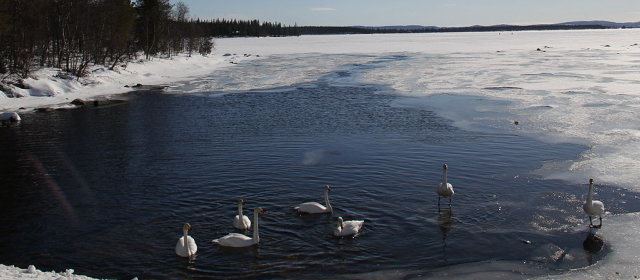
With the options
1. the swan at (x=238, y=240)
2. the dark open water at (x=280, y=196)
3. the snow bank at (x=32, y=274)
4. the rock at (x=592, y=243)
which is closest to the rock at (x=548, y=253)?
the dark open water at (x=280, y=196)

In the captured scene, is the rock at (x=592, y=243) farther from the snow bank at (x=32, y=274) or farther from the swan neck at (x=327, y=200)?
the snow bank at (x=32, y=274)

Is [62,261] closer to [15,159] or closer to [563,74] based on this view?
[15,159]

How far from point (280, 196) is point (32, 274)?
5.93 m

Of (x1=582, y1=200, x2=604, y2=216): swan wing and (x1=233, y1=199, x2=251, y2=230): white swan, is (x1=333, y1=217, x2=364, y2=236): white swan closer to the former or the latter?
(x1=233, y1=199, x2=251, y2=230): white swan

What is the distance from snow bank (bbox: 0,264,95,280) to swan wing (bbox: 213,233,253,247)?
7.76 ft

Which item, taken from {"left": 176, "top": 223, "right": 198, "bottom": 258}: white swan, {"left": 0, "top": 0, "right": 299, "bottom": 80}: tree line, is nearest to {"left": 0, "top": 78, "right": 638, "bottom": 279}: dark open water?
{"left": 176, "top": 223, "right": 198, "bottom": 258}: white swan

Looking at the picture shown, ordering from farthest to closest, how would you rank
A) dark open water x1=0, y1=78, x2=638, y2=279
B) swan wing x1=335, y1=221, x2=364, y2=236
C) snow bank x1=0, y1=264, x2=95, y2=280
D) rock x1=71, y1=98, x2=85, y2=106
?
rock x1=71, y1=98, x2=85, y2=106 → swan wing x1=335, y1=221, x2=364, y2=236 → dark open water x1=0, y1=78, x2=638, y2=279 → snow bank x1=0, y1=264, x2=95, y2=280

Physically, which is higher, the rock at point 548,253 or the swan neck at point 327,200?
the swan neck at point 327,200

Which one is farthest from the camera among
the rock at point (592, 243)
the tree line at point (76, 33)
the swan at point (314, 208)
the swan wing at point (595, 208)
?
the tree line at point (76, 33)

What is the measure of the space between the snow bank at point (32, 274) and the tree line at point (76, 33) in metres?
24.0

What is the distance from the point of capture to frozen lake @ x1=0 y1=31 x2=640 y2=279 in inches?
385

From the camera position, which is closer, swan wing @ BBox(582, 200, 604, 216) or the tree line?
swan wing @ BBox(582, 200, 604, 216)

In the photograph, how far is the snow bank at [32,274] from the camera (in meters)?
8.12

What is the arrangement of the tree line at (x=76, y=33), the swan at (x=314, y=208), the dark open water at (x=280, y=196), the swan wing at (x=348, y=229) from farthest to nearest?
the tree line at (x=76, y=33) < the swan at (x=314, y=208) < the swan wing at (x=348, y=229) < the dark open water at (x=280, y=196)
